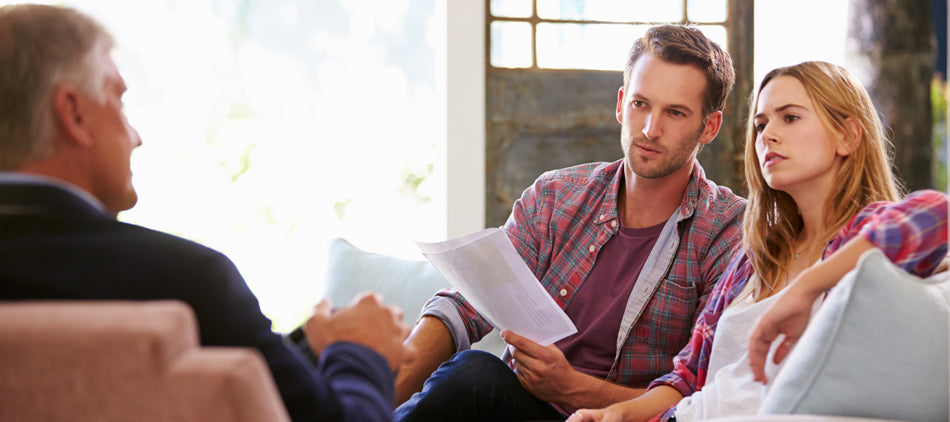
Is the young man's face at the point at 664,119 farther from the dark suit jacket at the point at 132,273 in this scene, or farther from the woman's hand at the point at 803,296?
the dark suit jacket at the point at 132,273

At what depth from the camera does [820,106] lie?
1.43 m

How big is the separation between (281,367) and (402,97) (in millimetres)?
4439

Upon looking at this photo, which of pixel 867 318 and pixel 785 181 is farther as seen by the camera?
pixel 785 181

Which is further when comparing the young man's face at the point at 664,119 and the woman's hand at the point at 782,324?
the young man's face at the point at 664,119

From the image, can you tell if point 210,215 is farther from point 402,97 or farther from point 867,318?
point 867,318

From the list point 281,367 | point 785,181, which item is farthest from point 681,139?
point 281,367

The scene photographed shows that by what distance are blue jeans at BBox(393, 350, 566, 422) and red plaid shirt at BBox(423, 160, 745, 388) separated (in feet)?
0.63

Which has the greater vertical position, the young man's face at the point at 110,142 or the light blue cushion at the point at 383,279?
the young man's face at the point at 110,142

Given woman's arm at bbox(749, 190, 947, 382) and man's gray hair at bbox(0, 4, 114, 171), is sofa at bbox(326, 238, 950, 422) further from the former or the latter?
man's gray hair at bbox(0, 4, 114, 171)

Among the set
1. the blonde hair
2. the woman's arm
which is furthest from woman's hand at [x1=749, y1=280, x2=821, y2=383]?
the blonde hair

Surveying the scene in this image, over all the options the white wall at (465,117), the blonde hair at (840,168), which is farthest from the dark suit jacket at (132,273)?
the white wall at (465,117)

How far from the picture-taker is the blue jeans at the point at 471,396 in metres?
1.57

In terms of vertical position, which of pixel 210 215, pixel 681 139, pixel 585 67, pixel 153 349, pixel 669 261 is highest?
pixel 585 67

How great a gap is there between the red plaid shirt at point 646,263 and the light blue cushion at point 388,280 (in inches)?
15.7
